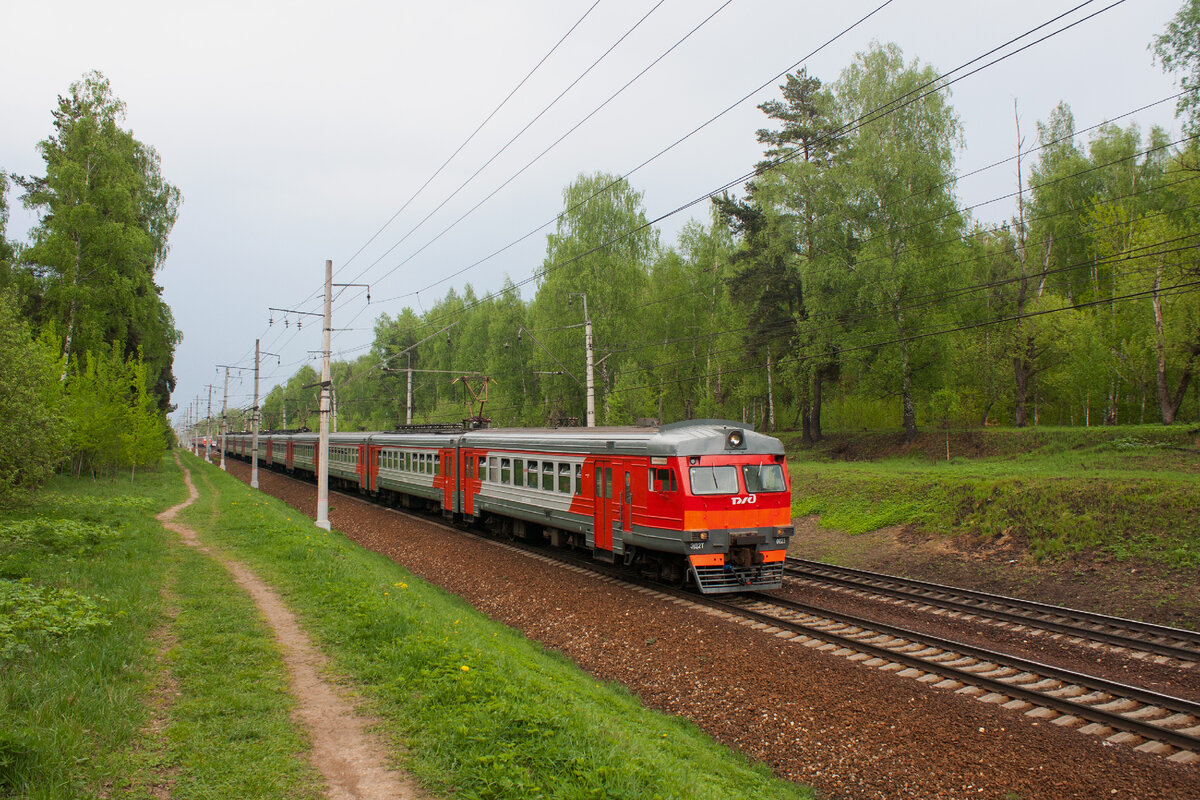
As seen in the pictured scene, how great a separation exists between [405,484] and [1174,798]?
77.1 ft

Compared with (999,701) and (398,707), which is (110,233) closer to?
(398,707)

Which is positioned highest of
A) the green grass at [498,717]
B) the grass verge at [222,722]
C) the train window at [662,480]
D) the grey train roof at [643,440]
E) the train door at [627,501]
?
the grey train roof at [643,440]

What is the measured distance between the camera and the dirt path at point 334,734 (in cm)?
472

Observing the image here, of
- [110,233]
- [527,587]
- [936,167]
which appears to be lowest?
[527,587]

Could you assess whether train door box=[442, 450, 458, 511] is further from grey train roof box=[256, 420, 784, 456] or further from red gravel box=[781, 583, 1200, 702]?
red gravel box=[781, 583, 1200, 702]

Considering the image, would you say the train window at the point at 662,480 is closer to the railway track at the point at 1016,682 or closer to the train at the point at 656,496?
the train at the point at 656,496

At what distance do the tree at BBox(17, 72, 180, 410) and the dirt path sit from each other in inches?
972

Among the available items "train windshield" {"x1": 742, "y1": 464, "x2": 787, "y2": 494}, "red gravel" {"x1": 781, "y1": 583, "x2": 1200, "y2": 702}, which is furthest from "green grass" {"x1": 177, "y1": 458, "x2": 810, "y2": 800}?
"red gravel" {"x1": 781, "y1": 583, "x2": 1200, "y2": 702}

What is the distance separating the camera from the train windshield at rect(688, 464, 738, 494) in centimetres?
1208

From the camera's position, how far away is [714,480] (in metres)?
12.2

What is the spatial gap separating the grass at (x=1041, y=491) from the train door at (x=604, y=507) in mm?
8238

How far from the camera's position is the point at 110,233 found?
93.5 ft

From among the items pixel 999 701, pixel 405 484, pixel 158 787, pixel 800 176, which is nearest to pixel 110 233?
pixel 405 484

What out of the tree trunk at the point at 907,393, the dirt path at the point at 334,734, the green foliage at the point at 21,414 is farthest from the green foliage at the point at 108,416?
the tree trunk at the point at 907,393
